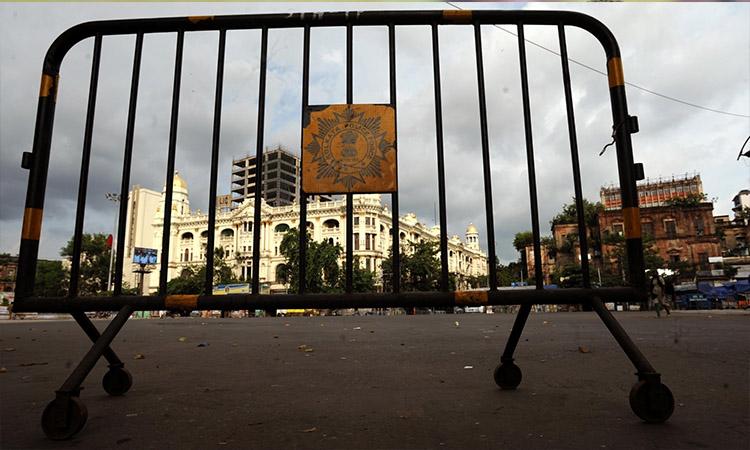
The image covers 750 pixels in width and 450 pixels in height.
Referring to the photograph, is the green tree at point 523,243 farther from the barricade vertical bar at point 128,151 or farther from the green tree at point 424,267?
the barricade vertical bar at point 128,151

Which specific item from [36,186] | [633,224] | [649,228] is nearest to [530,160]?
[633,224]

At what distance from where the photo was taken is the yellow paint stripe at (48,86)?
8.45 feet

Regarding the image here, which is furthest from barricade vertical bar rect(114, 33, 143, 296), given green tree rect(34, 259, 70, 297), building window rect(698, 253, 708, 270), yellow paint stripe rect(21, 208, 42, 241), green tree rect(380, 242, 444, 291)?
green tree rect(34, 259, 70, 297)

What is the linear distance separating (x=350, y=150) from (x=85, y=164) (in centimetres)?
145

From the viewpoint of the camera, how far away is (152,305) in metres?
2.30

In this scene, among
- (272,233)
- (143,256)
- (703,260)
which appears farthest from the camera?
(272,233)

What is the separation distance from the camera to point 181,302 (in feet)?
7.71

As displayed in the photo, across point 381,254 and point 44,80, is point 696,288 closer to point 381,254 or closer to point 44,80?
point 381,254

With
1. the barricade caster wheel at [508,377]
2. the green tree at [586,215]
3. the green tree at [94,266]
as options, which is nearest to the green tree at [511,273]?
the green tree at [586,215]

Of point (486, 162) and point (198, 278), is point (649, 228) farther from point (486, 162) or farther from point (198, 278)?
point (486, 162)

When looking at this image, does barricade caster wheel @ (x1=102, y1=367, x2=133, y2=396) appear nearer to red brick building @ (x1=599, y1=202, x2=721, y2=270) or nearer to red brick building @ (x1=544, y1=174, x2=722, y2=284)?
red brick building @ (x1=544, y1=174, x2=722, y2=284)

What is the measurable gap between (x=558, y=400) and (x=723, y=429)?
2.32ft

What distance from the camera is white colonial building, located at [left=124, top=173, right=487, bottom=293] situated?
60.2 meters

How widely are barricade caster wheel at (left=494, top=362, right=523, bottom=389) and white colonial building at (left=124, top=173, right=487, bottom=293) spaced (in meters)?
49.7
